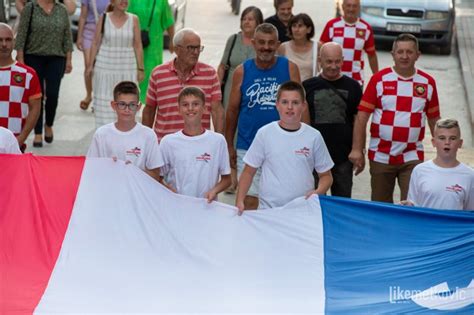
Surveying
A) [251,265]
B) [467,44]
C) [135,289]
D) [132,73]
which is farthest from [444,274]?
[467,44]

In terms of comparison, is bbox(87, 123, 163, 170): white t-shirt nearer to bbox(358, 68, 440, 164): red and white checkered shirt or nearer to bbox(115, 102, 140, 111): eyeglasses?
bbox(115, 102, 140, 111): eyeglasses

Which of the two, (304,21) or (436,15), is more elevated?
(304,21)

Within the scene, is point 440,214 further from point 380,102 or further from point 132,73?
point 132,73

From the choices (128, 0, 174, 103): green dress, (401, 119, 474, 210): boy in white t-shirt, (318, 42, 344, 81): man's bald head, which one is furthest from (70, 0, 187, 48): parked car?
(401, 119, 474, 210): boy in white t-shirt

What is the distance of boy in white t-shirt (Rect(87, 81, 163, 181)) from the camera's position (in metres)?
9.19

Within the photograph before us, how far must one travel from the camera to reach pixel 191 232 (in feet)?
28.8

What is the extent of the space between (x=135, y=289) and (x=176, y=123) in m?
2.57

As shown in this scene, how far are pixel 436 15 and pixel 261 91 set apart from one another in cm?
1223

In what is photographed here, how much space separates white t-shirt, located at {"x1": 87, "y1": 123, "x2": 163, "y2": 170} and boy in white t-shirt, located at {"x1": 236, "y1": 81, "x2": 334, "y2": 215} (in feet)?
2.21

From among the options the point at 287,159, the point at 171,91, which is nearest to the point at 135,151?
the point at 287,159

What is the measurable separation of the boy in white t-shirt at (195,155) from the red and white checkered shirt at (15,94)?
2.04 m

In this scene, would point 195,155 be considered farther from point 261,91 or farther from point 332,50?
point 332,50

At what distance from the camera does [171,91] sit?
Result: 10.5m

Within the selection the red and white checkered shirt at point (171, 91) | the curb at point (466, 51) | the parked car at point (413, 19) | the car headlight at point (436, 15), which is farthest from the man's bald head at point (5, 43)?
the car headlight at point (436, 15)
